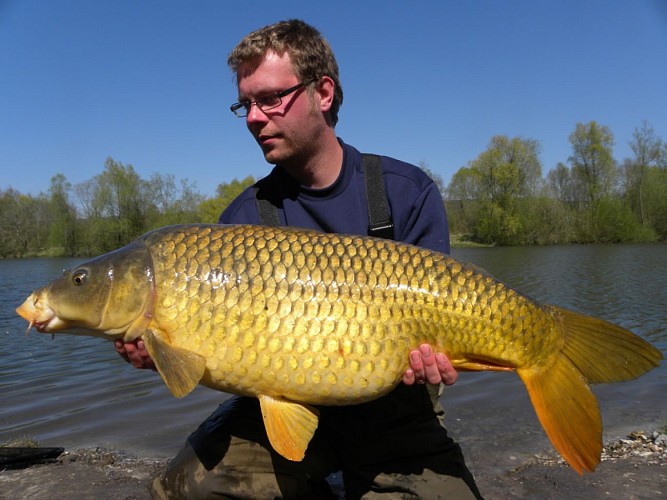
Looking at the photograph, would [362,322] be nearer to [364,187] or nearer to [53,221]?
[364,187]

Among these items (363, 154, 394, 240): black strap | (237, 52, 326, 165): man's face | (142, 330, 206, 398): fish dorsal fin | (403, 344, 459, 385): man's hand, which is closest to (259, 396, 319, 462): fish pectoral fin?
(142, 330, 206, 398): fish dorsal fin

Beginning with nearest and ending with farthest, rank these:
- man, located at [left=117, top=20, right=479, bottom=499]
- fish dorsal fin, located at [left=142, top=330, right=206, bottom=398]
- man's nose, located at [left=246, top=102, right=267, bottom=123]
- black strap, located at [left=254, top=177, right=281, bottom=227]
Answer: fish dorsal fin, located at [left=142, top=330, right=206, bottom=398]
man, located at [left=117, top=20, right=479, bottom=499]
man's nose, located at [left=246, top=102, right=267, bottom=123]
black strap, located at [left=254, top=177, right=281, bottom=227]

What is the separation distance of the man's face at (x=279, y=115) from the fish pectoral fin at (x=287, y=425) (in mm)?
1092

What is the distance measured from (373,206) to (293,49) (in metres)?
0.78

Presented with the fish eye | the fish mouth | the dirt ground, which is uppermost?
the fish eye

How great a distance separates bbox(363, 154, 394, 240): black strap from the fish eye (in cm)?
115

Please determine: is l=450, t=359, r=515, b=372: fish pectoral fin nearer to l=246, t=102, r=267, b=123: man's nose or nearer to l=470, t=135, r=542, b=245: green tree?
l=246, t=102, r=267, b=123: man's nose

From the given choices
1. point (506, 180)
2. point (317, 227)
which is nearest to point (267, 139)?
point (317, 227)

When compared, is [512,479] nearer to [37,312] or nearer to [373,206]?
[373,206]

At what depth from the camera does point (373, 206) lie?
245 centimetres

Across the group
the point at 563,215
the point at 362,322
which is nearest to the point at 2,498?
the point at 362,322

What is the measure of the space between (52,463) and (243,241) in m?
2.16

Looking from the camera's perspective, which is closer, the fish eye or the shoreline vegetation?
the fish eye

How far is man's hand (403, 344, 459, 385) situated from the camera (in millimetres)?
1884
